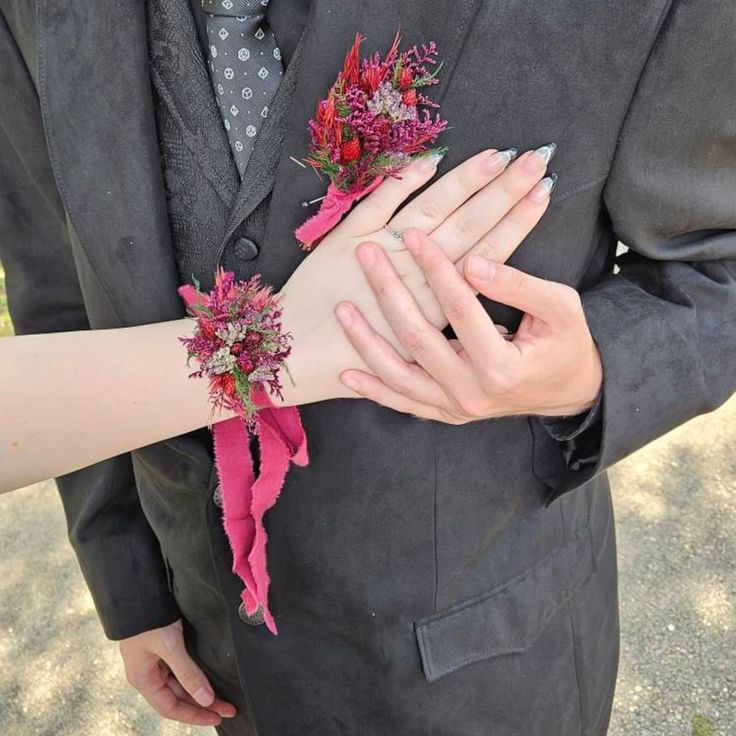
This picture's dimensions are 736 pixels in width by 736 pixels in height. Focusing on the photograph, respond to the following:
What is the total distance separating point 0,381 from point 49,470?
0.11 meters

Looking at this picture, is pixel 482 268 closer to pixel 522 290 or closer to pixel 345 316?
pixel 522 290

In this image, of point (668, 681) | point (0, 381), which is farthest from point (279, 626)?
point (668, 681)

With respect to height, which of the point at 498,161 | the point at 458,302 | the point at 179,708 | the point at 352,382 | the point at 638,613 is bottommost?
the point at 638,613

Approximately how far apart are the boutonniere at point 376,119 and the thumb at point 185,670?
34.6 inches

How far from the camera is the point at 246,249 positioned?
90 cm

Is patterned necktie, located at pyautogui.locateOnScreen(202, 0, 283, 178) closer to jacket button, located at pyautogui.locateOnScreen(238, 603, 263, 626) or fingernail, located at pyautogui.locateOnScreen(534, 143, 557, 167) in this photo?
fingernail, located at pyautogui.locateOnScreen(534, 143, 557, 167)

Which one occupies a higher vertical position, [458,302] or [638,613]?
[458,302]

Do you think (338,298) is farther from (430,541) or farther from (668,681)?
(668,681)

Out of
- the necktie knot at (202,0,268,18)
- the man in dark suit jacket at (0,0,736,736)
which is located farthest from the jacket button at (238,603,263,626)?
the necktie knot at (202,0,268,18)

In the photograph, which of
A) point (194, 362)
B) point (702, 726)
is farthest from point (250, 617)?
point (702, 726)

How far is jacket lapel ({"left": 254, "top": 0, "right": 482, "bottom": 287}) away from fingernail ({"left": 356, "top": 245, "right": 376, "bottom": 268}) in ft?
0.31

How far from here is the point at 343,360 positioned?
848 millimetres

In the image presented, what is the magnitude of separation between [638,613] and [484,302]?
196cm

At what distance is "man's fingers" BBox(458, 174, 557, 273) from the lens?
0.79 metres
